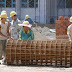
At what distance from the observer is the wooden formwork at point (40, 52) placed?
864 centimetres

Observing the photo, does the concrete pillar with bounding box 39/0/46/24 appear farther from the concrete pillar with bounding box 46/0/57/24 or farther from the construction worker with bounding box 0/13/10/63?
the construction worker with bounding box 0/13/10/63

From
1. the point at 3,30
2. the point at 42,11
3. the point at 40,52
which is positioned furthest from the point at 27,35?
the point at 42,11

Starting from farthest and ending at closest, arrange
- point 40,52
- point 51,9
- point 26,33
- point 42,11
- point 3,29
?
point 51,9 < point 42,11 < point 3,29 < point 26,33 < point 40,52

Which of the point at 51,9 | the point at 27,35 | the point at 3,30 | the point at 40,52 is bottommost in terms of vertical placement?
the point at 40,52

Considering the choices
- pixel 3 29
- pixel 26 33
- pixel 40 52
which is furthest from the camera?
pixel 3 29

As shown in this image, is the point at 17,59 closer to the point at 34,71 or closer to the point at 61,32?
the point at 34,71

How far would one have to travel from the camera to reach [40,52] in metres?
8.71

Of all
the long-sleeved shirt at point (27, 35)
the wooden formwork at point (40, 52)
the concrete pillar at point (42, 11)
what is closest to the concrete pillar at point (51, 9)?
the concrete pillar at point (42, 11)

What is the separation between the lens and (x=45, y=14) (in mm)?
31203

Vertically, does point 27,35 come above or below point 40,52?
above

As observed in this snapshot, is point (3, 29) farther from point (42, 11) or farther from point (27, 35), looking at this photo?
point (42, 11)

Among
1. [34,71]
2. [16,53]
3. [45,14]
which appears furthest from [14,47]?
[45,14]

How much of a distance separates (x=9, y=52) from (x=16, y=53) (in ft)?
0.70

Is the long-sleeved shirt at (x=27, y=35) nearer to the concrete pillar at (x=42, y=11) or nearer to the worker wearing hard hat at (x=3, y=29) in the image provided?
the worker wearing hard hat at (x=3, y=29)
